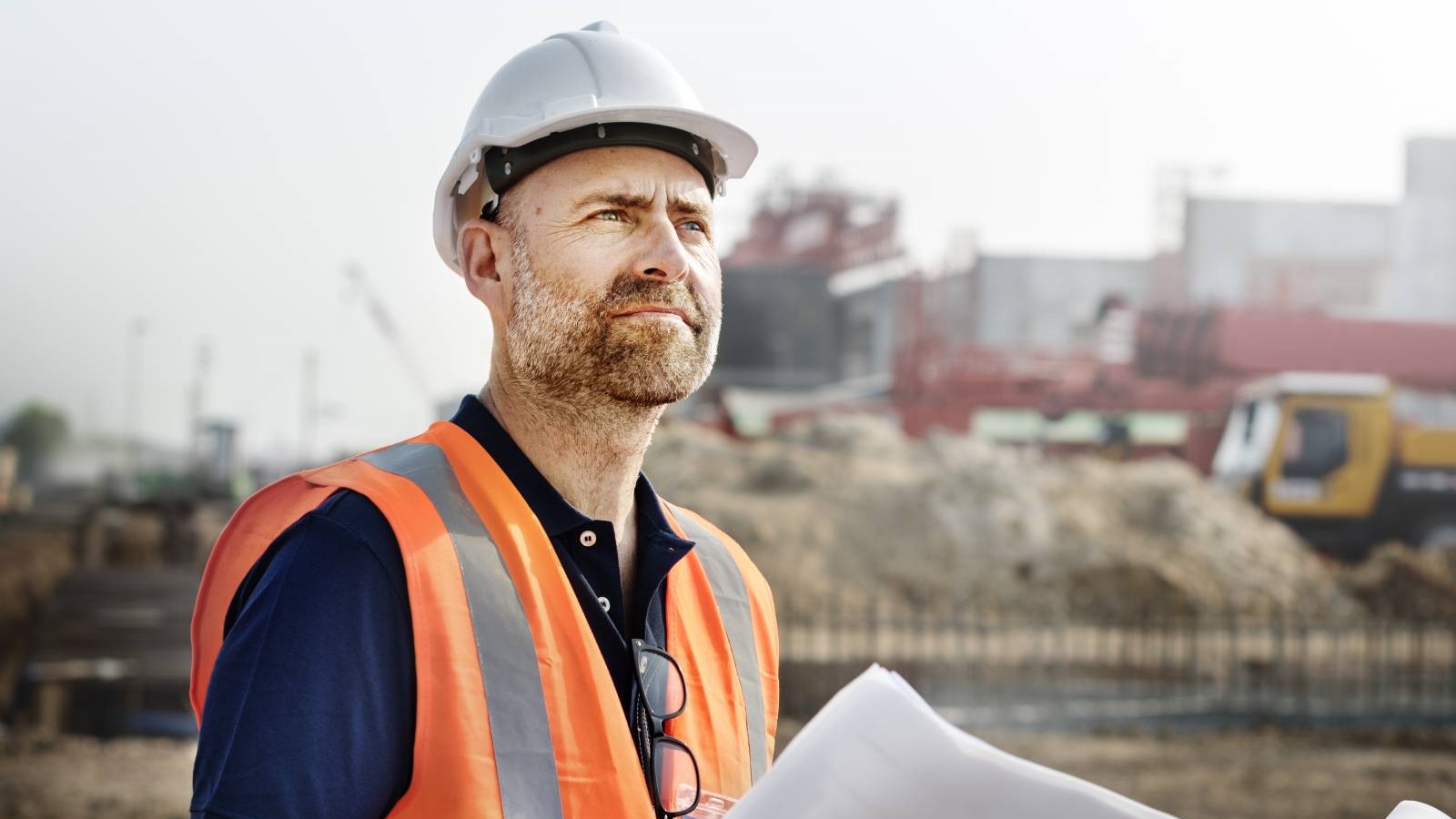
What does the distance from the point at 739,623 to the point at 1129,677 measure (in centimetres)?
1247

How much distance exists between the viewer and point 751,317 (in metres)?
38.3

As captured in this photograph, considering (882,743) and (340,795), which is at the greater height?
(882,743)

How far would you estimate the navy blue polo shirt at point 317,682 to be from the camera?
3.99 feet

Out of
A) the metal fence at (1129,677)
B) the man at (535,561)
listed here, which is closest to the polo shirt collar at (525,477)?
the man at (535,561)

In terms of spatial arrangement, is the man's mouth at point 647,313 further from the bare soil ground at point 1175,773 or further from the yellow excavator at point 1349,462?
the yellow excavator at point 1349,462

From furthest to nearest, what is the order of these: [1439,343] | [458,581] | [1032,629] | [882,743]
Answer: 1. [1439,343]
2. [1032,629]
3. [458,581]
4. [882,743]

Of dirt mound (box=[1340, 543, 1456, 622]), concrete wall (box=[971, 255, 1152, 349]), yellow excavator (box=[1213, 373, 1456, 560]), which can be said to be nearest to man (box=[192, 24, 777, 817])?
yellow excavator (box=[1213, 373, 1456, 560])

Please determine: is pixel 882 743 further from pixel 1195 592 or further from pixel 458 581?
pixel 1195 592

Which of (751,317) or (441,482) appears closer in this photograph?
(441,482)

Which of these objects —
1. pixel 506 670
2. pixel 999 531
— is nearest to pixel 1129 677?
pixel 999 531

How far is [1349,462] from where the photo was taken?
19.0 m

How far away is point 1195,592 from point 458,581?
1805 cm

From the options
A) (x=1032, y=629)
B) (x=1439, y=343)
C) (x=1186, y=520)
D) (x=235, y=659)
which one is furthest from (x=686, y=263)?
(x=1439, y=343)

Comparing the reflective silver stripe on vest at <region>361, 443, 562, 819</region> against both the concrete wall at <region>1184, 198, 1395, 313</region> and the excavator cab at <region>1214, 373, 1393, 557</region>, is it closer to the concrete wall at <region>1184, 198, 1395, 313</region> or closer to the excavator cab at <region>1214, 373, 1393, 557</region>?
the excavator cab at <region>1214, 373, 1393, 557</region>
